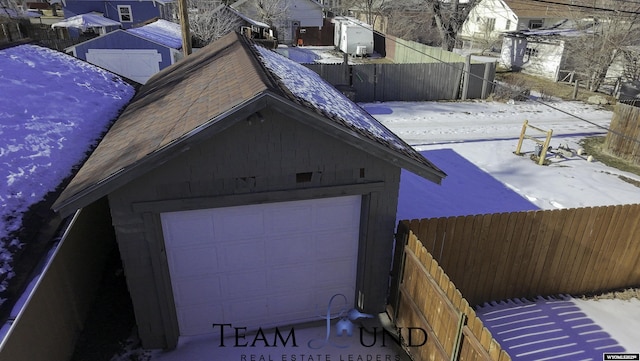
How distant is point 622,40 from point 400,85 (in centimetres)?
1299

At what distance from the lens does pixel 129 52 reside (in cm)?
2133

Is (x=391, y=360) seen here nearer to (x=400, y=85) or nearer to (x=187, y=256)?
(x=187, y=256)

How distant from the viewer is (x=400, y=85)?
2122 centimetres

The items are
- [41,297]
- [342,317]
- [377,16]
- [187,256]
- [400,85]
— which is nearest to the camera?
[41,297]

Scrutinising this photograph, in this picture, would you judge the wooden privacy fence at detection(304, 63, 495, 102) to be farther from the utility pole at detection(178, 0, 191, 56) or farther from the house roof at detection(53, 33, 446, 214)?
the house roof at detection(53, 33, 446, 214)

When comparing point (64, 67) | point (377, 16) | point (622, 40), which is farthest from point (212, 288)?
point (377, 16)

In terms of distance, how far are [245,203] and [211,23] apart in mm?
29145

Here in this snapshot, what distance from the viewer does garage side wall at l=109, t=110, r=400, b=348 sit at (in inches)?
205

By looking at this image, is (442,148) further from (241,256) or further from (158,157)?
(158,157)

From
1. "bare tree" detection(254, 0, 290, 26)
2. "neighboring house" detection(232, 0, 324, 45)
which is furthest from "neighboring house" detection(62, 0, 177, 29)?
"bare tree" detection(254, 0, 290, 26)

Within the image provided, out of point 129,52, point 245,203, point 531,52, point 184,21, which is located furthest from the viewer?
point 531,52

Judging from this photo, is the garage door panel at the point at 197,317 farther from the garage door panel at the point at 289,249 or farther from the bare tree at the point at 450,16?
the bare tree at the point at 450,16

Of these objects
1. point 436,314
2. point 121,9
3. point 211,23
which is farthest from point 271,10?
point 436,314

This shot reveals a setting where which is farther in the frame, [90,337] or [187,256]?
[90,337]
